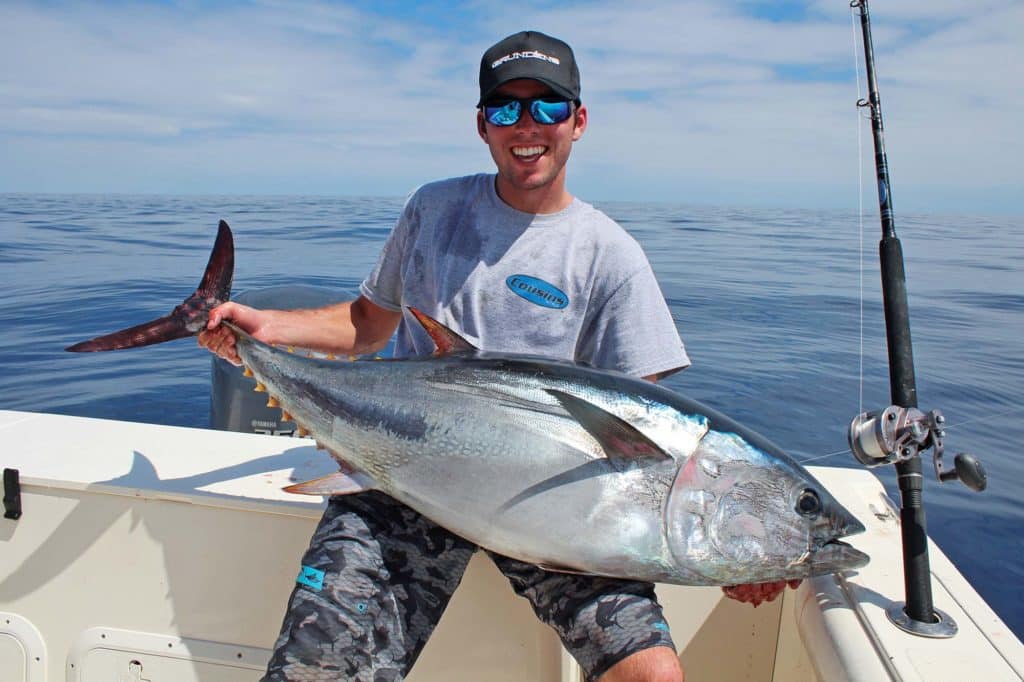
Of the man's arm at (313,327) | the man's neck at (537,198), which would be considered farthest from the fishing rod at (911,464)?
the man's arm at (313,327)

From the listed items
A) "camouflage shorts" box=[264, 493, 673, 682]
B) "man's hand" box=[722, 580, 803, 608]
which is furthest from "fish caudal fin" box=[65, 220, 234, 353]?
"man's hand" box=[722, 580, 803, 608]

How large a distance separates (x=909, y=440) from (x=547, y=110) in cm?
128

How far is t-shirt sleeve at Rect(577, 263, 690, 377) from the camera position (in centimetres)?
214

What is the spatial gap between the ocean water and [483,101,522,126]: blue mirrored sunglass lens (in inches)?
53.4

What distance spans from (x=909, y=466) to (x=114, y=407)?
5260 millimetres

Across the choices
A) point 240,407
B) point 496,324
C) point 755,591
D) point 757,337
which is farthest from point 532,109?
point 757,337

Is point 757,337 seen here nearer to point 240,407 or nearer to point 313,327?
point 240,407

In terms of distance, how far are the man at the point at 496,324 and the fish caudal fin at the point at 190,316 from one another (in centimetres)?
5

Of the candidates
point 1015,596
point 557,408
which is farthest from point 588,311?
point 1015,596

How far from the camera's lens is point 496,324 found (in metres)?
2.22

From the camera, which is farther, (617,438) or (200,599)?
(200,599)

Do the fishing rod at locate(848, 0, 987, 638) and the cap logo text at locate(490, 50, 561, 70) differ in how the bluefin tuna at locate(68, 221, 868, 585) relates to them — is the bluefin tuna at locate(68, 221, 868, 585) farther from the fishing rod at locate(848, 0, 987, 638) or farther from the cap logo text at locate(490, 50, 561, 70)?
the cap logo text at locate(490, 50, 561, 70)

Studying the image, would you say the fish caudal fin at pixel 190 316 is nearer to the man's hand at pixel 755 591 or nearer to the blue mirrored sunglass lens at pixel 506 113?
the blue mirrored sunglass lens at pixel 506 113

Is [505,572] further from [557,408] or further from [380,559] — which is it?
[557,408]
